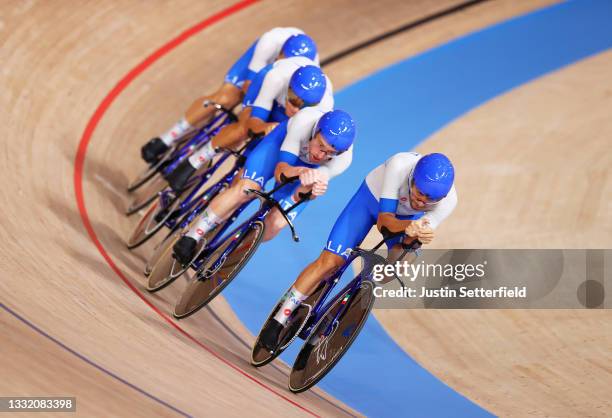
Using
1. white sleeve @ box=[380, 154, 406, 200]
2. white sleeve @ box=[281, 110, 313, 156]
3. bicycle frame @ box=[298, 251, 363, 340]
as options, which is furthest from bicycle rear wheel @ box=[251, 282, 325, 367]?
white sleeve @ box=[281, 110, 313, 156]

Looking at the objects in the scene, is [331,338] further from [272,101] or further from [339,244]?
[272,101]

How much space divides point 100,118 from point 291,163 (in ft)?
8.74

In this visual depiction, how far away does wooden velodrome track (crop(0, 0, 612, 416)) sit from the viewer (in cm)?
420

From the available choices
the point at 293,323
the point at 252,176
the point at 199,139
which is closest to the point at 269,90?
the point at 252,176

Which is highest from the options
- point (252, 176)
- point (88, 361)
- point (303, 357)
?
point (88, 361)

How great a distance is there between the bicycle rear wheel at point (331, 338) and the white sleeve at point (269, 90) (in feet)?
4.33

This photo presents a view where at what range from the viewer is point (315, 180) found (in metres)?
4.64

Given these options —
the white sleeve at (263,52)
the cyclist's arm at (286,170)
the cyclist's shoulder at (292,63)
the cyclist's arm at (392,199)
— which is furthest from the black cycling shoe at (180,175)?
the cyclist's arm at (392,199)

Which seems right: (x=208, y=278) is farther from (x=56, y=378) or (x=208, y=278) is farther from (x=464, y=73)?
(x=464, y=73)

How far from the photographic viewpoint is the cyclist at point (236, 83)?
610cm

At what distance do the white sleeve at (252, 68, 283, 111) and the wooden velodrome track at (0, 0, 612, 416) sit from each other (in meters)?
1.23

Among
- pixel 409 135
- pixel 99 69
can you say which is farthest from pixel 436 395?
pixel 99 69

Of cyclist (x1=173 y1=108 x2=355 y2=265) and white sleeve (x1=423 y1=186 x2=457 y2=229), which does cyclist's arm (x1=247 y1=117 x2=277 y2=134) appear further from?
white sleeve (x1=423 y1=186 x2=457 y2=229)

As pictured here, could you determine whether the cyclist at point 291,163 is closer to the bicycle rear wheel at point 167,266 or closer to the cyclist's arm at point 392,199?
the bicycle rear wheel at point 167,266
